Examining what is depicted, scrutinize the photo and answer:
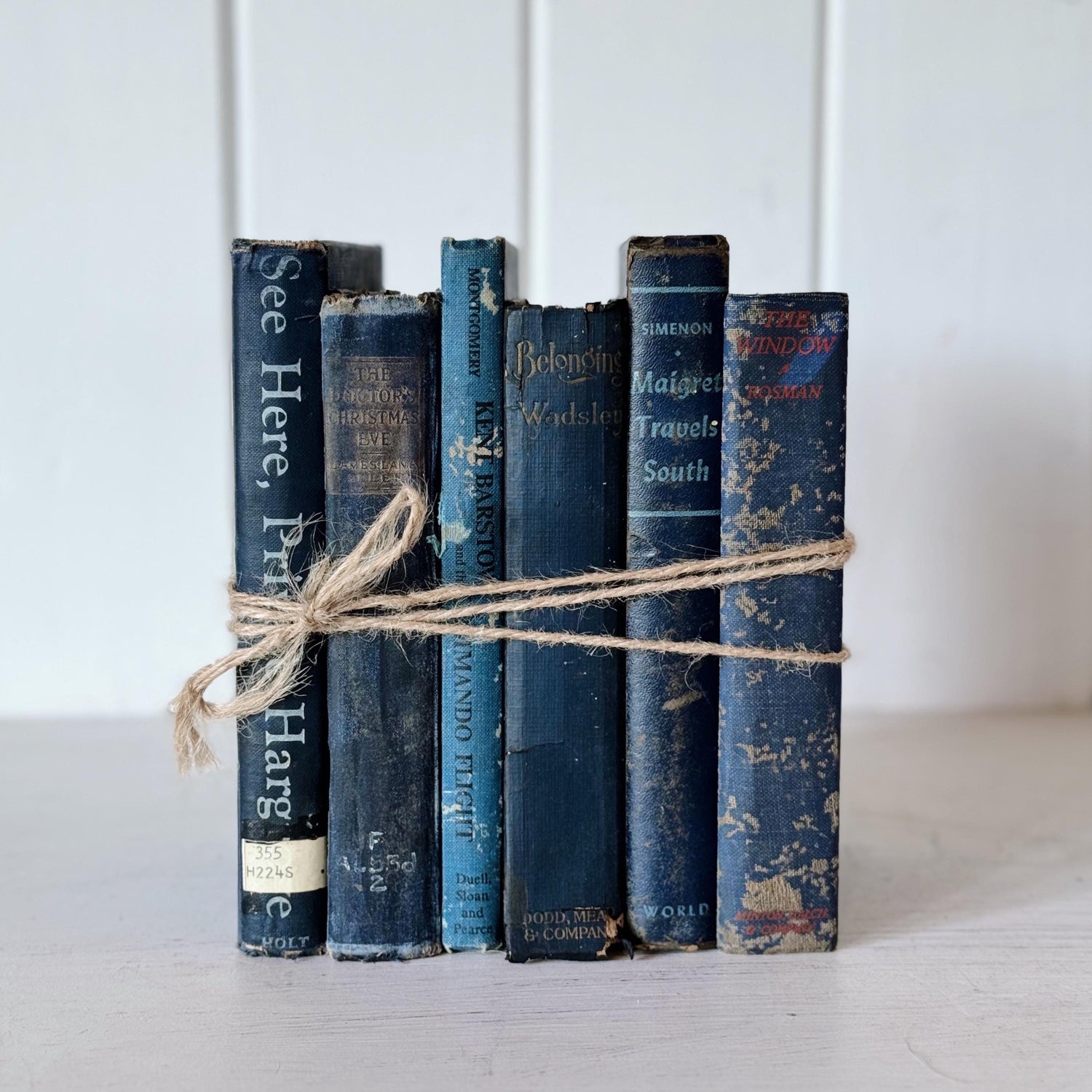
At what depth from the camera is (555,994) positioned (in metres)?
0.56

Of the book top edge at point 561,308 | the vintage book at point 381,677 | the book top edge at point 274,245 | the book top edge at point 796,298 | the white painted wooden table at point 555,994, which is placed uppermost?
the book top edge at point 274,245

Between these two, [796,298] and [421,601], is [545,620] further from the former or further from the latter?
[796,298]

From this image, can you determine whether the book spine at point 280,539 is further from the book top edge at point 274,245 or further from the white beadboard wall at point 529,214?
the white beadboard wall at point 529,214

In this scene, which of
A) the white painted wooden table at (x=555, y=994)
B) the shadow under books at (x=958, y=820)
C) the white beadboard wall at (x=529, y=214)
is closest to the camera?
the white painted wooden table at (x=555, y=994)

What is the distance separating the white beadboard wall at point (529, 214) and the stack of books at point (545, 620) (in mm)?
389

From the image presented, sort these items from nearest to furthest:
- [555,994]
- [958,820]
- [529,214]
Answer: [555,994] < [958,820] < [529,214]

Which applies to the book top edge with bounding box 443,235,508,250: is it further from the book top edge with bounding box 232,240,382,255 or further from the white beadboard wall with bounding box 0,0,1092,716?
the white beadboard wall with bounding box 0,0,1092,716

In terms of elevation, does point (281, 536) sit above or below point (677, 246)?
below

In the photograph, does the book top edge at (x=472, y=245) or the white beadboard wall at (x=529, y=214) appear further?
the white beadboard wall at (x=529, y=214)

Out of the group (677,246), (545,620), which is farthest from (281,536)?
(677,246)

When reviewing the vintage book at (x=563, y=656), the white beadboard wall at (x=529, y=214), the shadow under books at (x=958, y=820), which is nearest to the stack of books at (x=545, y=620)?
the vintage book at (x=563, y=656)

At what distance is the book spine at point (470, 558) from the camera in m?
0.58

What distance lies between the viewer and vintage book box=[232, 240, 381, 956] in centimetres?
58

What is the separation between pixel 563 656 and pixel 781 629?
0.11m
